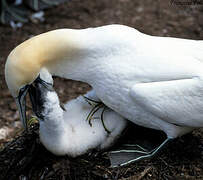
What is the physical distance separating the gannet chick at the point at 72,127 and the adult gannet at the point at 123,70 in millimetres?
167

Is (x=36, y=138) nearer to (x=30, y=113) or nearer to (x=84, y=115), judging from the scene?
(x=84, y=115)

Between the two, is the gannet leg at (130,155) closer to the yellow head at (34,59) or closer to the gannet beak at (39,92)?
the gannet beak at (39,92)

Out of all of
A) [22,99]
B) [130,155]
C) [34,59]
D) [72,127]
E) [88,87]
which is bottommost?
[88,87]

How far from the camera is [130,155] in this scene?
10.0 feet

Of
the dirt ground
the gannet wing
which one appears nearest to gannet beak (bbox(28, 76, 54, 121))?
the dirt ground

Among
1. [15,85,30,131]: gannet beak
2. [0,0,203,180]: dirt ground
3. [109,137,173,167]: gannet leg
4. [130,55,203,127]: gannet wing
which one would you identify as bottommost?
[0,0,203,180]: dirt ground

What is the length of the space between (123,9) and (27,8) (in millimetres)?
1505

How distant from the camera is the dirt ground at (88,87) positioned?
2930 millimetres

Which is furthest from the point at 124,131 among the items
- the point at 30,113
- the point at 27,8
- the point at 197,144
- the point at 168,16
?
the point at 27,8

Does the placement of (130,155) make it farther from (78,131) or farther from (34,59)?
(34,59)

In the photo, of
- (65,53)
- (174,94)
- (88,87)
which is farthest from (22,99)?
(88,87)

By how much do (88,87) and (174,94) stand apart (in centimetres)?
241

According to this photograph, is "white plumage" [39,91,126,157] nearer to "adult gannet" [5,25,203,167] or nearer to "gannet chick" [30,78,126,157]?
"gannet chick" [30,78,126,157]

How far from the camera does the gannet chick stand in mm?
2793
